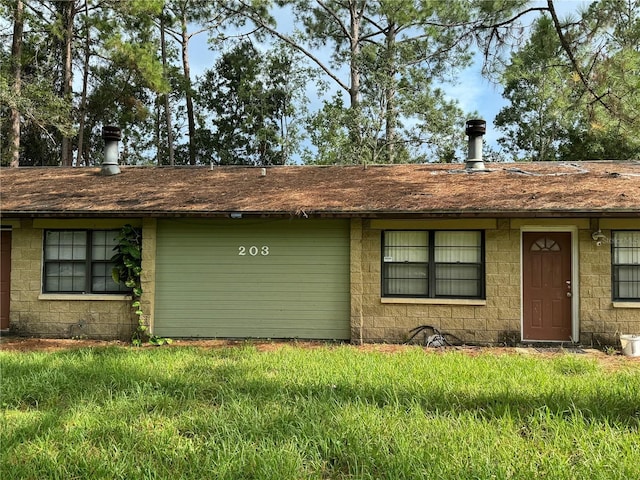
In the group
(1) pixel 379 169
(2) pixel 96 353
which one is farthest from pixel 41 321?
(1) pixel 379 169

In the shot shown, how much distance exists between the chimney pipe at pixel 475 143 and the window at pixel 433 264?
3352 mm

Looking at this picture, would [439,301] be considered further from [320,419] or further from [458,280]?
[320,419]

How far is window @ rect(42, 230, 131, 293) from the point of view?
32.2 ft

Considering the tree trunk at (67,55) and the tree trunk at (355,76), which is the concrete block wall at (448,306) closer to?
the tree trunk at (355,76)

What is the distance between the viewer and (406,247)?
9453 millimetres

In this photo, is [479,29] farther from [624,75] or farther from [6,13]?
[6,13]

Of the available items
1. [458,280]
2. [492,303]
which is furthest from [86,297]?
[492,303]

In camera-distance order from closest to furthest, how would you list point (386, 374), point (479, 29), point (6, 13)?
point (386, 374), point (479, 29), point (6, 13)

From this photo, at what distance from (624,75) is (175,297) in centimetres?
896

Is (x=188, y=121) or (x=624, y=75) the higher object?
(x=188, y=121)

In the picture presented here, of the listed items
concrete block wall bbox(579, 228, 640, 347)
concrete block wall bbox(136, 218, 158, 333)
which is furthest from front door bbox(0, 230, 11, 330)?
concrete block wall bbox(579, 228, 640, 347)

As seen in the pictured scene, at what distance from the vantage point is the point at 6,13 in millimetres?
18938

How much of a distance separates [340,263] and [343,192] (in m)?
A: 1.64

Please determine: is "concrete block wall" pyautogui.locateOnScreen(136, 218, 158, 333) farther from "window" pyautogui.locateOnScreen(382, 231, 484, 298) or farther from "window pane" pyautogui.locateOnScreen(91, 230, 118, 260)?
"window" pyautogui.locateOnScreen(382, 231, 484, 298)
